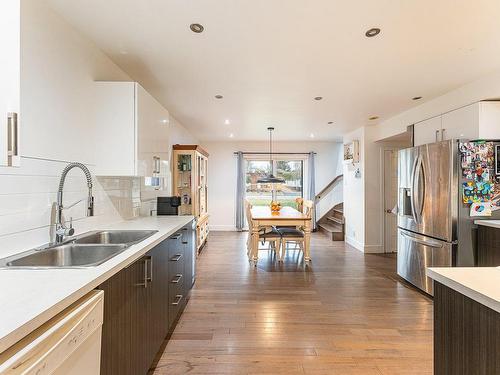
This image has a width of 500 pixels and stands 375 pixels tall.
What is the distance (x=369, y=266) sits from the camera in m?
4.32

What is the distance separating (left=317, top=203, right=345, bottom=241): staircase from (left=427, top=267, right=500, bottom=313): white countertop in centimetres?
514

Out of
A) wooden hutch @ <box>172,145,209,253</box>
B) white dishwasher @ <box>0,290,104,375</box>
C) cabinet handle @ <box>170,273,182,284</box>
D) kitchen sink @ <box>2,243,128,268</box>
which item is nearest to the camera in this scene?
white dishwasher @ <box>0,290,104,375</box>

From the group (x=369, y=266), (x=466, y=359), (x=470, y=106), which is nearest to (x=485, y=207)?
(x=470, y=106)

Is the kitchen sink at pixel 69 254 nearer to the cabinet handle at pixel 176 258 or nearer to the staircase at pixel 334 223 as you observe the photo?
the cabinet handle at pixel 176 258

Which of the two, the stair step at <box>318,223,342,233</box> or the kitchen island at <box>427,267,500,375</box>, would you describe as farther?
the stair step at <box>318,223,342,233</box>

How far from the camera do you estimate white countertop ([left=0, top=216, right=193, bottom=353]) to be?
2.50 feet

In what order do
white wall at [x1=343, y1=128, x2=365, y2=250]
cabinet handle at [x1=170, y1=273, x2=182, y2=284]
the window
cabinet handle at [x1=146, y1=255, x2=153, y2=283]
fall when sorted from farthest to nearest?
the window, white wall at [x1=343, y1=128, x2=365, y2=250], cabinet handle at [x1=170, y1=273, x2=182, y2=284], cabinet handle at [x1=146, y1=255, x2=153, y2=283]

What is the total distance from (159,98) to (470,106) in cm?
372

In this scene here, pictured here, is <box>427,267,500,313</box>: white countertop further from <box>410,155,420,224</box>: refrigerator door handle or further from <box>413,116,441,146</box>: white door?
<box>413,116,441,146</box>: white door

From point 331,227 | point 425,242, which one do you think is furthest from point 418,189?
point 331,227

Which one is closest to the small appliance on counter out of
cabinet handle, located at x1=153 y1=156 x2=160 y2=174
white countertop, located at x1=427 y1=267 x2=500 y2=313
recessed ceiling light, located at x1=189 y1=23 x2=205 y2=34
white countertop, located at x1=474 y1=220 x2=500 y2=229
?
cabinet handle, located at x1=153 y1=156 x2=160 y2=174

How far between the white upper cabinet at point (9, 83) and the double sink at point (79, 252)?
1.99ft

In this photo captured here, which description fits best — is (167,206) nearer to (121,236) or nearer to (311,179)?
(121,236)

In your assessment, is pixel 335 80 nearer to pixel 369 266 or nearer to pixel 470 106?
pixel 470 106
